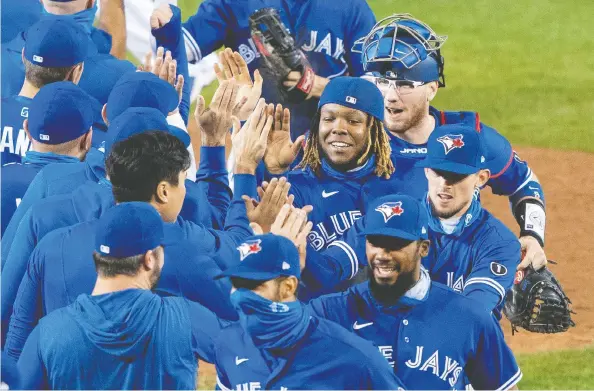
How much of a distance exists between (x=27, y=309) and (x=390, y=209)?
1424 mm

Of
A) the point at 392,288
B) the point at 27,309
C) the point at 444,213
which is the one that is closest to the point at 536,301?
the point at 444,213

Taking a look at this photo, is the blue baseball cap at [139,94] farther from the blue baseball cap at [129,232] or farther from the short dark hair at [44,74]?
the blue baseball cap at [129,232]

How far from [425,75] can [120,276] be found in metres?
2.53

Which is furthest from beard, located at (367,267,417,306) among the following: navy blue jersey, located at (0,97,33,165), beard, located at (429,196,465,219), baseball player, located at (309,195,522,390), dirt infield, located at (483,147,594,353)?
dirt infield, located at (483,147,594,353)

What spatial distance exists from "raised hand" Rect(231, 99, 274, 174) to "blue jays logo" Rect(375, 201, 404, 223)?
34.6 inches

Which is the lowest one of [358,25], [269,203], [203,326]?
[203,326]

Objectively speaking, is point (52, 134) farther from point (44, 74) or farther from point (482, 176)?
point (482, 176)

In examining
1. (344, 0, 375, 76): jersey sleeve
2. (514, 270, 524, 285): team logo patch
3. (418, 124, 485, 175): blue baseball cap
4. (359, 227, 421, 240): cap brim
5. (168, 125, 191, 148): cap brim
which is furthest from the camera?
(344, 0, 375, 76): jersey sleeve

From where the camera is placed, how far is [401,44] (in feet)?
19.7

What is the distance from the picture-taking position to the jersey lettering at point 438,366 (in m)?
4.46

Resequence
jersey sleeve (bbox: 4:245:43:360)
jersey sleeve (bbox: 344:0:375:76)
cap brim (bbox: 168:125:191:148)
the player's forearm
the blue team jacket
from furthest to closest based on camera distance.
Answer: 1. the player's forearm
2. jersey sleeve (bbox: 344:0:375:76)
3. the blue team jacket
4. cap brim (bbox: 168:125:191:148)
5. jersey sleeve (bbox: 4:245:43:360)

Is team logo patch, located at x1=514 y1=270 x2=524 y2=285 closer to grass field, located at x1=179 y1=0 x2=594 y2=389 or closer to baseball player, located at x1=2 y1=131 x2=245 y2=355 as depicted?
baseball player, located at x1=2 y1=131 x2=245 y2=355

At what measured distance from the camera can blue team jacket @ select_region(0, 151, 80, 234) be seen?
5242 mm

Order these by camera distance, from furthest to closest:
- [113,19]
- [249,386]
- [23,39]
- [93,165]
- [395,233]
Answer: [113,19], [23,39], [93,165], [395,233], [249,386]
